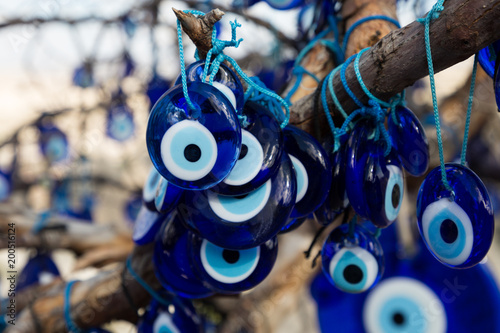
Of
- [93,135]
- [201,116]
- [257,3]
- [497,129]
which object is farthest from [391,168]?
[93,135]

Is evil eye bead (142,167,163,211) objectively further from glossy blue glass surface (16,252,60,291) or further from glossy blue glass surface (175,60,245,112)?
glossy blue glass surface (16,252,60,291)

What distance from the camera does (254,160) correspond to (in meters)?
0.44

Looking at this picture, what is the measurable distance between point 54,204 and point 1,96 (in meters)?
4.55

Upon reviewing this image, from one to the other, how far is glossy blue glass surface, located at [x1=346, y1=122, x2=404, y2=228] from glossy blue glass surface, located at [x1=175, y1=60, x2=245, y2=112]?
0.46 feet

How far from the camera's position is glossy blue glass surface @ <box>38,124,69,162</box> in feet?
5.68

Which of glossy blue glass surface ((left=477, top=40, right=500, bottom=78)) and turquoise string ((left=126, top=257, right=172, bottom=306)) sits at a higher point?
glossy blue glass surface ((left=477, top=40, right=500, bottom=78))

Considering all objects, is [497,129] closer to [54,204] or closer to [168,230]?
[168,230]

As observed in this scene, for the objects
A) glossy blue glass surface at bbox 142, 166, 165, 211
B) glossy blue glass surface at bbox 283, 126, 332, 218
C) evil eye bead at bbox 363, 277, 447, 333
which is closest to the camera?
glossy blue glass surface at bbox 283, 126, 332, 218

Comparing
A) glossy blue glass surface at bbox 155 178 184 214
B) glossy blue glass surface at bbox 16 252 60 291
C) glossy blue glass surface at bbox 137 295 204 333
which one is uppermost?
glossy blue glass surface at bbox 155 178 184 214

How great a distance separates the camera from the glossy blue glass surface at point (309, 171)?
1.63ft

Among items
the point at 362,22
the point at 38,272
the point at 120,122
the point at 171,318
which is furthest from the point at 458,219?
the point at 120,122

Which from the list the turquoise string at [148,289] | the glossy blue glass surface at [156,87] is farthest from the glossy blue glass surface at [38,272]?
the glossy blue glass surface at [156,87]

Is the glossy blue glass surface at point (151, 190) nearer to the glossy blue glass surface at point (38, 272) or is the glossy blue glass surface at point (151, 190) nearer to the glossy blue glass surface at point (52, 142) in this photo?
the glossy blue glass surface at point (38, 272)

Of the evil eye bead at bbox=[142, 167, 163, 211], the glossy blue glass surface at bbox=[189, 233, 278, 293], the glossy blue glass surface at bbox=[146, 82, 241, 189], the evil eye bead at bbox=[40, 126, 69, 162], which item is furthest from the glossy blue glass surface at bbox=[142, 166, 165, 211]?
the evil eye bead at bbox=[40, 126, 69, 162]
